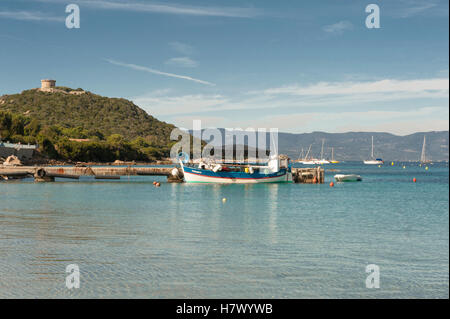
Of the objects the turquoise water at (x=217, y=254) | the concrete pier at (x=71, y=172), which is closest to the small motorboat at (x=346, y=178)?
the concrete pier at (x=71, y=172)

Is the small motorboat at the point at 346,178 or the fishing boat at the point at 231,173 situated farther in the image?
the small motorboat at the point at 346,178

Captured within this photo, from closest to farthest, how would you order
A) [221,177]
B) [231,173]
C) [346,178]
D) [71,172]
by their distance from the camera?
[221,177] → [231,173] → [71,172] → [346,178]

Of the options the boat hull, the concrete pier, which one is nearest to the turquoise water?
the boat hull

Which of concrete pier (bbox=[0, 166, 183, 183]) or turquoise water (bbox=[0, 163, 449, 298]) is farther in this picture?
concrete pier (bbox=[0, 166, 183, 183])

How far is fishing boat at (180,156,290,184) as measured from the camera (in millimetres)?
76625

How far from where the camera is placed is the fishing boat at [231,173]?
76625 millimetres

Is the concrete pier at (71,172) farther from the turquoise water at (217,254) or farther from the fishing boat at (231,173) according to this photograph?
the turquoise water at (217,254)

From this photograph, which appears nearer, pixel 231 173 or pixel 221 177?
pixel 221 177

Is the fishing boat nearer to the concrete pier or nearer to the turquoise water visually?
the concrete pier

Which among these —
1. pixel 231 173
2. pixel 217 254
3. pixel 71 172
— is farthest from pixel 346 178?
pixel 217 254

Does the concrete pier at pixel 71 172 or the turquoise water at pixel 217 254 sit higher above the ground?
the concrete pier at pixel 71 172

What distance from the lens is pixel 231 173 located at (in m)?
77.4

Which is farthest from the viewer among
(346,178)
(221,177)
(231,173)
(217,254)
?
(346,178)

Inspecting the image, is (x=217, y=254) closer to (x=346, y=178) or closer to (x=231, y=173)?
(x=231, y=173)
